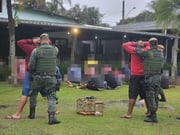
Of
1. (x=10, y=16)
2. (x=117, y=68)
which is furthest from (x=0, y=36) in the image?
(x=117, y=68)

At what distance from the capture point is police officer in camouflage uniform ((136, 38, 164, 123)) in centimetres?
587

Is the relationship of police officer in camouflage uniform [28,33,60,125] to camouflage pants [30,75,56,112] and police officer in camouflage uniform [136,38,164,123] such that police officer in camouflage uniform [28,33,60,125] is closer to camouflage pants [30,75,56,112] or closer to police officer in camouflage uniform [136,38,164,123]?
camouflage pants [30,75,56,112]

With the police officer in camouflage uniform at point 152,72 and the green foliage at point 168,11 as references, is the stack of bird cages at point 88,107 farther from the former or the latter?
the green foliage at point 168,11

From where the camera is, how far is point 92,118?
20.0 ft

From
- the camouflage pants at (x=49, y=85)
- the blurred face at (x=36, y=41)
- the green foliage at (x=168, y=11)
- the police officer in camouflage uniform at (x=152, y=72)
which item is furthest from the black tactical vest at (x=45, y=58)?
the green foliage at (x=168, y=11)

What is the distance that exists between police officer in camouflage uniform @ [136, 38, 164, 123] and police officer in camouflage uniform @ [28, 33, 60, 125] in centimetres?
177

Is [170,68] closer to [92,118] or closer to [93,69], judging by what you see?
[93,69]

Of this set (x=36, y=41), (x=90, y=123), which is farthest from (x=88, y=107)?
(x=36, y=41)

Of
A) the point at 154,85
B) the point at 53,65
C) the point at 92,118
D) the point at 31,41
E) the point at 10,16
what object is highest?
the point at 10,16

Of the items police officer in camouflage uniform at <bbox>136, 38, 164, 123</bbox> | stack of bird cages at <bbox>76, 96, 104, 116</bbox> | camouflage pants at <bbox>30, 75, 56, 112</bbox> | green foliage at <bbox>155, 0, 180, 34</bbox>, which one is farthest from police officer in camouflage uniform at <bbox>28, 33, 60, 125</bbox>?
green foliage at <bbox>155, 0, 180, 34</bbox>

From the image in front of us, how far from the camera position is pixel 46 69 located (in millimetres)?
5414

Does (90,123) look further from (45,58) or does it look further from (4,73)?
(4,73)

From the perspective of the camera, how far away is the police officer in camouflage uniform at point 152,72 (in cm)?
587

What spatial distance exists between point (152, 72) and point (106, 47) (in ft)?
67.1
